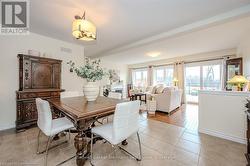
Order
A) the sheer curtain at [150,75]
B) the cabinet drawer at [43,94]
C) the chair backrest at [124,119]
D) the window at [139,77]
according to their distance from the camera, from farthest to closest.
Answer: the window at [139,77]
the sheer curtain at [150,75]
the cabinet drawer at [43,94]
the chair backrest at [124,119]

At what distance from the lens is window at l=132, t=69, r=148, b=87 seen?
8111 millimetres

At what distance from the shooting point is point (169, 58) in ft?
21.5

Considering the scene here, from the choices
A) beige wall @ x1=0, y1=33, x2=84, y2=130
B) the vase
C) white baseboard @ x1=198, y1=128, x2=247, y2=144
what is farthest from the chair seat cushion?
white baseboard @ x1=198, y1=128, x2=247, y2=144

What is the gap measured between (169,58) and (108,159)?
245 inches

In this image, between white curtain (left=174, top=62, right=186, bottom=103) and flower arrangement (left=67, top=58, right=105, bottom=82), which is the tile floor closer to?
flower arrangement (left=67, top=58, right=105, bottom=82)

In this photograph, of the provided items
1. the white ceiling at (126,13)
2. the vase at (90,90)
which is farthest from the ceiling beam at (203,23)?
the vase at (90,90)

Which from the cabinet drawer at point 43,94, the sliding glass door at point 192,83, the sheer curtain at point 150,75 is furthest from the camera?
the sheer curtain at point 150,75

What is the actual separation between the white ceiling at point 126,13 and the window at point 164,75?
14.1ft

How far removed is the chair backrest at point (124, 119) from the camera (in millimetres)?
1275

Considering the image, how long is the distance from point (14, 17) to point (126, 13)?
233 cm

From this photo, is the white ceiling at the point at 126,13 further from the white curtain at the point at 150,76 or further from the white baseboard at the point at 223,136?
the white curtain at the point at 150,76

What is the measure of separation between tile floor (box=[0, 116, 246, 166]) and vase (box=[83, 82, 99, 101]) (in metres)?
0.86

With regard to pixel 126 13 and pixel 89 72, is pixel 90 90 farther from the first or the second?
pixel 126 13

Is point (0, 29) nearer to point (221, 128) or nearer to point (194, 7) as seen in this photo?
point (194, 7)
